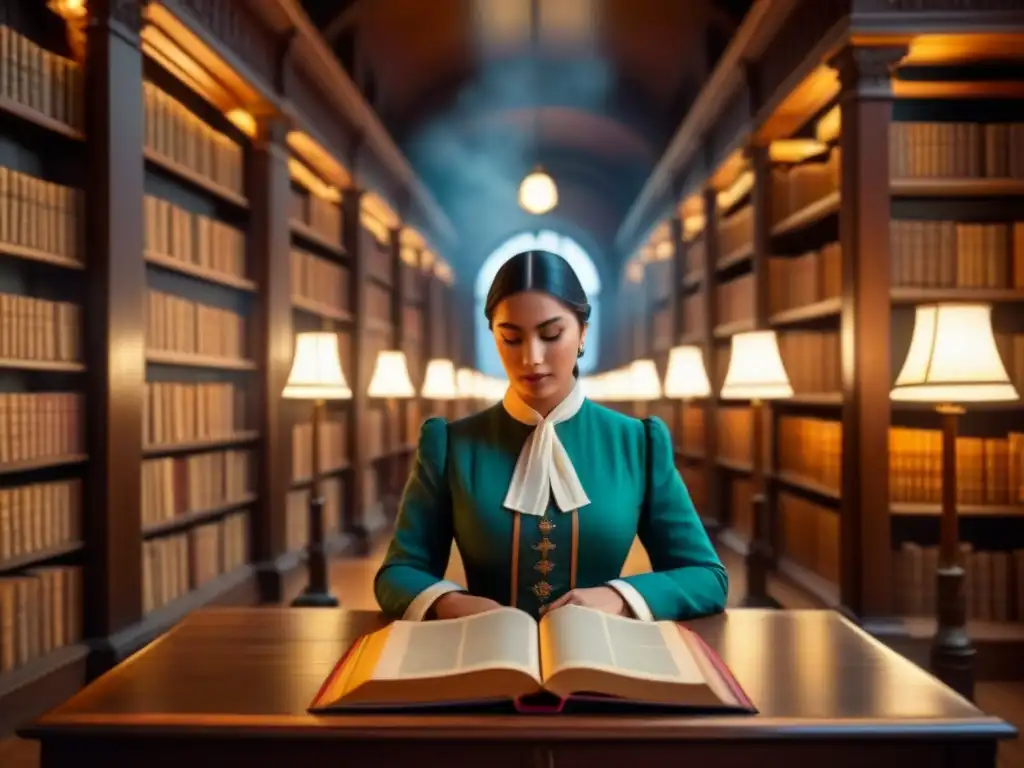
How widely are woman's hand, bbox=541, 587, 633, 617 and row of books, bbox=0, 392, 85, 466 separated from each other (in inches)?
89.4

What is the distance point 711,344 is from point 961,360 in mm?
A: 4142

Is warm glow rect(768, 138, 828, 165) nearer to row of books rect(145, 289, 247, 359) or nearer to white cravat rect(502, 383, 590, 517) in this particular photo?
row of books rect(145, 289, 247, 359)

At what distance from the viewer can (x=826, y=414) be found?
5254mm

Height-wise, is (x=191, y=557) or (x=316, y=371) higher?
(x=316, y=371)

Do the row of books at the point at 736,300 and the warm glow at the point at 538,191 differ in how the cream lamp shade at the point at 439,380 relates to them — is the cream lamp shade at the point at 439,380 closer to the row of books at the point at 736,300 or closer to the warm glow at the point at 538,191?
the row of books at the point at 736,300

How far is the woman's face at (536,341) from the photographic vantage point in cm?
175

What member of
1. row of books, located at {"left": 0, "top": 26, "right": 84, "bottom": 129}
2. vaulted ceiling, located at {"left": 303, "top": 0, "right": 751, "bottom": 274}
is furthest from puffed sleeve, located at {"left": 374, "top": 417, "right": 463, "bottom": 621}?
vaulted ceiling, located at {"left": 303, "top": 0, "right": 751, "bottom": 274}

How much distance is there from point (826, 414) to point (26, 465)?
3.78 meters

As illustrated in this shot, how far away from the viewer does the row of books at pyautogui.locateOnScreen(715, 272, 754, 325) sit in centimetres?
594

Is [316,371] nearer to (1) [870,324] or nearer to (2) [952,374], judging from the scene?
(1) [870,324]

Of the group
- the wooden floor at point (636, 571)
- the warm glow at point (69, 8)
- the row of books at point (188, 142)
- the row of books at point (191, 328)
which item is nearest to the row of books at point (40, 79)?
the warm glow at point (69, 8)

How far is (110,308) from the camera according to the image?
3.60 m

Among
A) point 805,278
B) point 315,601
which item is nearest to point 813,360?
point 805,278

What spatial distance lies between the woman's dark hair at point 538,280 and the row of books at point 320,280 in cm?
435
